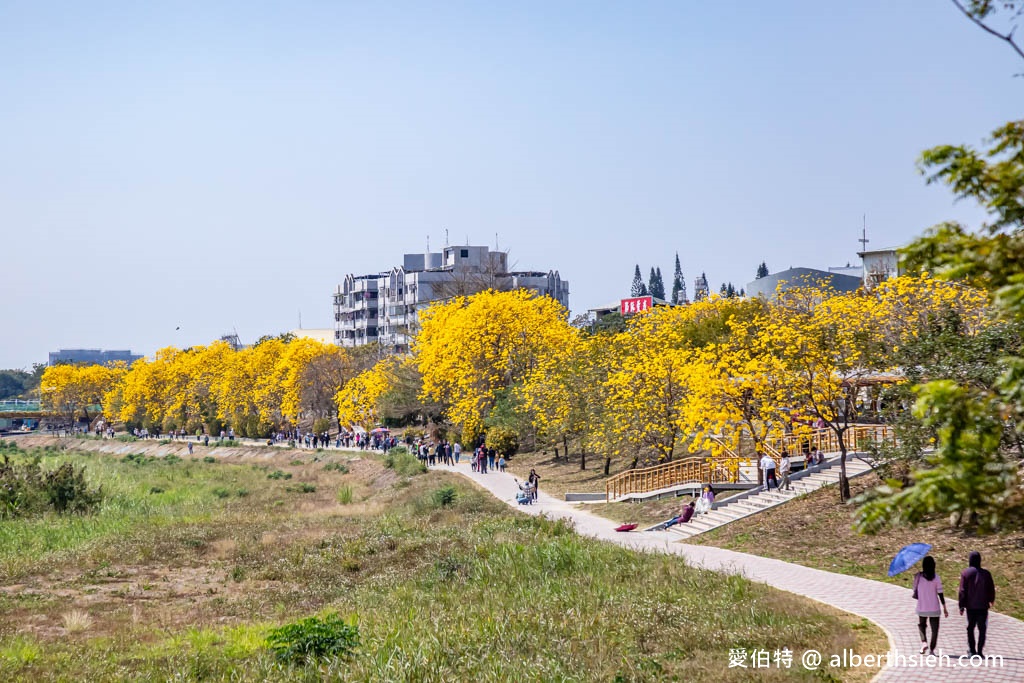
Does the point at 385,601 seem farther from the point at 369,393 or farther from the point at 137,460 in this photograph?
the point at 137,460

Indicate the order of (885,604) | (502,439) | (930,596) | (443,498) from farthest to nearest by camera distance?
(502,439) → (443,498) → (885,604) → (930,596)

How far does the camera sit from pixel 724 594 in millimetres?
17766

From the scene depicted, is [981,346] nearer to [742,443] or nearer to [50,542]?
[742,443]

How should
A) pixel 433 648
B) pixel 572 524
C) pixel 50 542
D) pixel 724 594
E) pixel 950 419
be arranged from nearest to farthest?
pixel 950 419
pixel 433 648
pixel 724 594
pixel 572 524
pixel 50 542

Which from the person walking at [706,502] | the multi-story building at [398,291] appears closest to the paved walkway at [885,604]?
the person walking at [706,502]

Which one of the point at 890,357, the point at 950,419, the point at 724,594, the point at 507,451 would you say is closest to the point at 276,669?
the point at 724,594

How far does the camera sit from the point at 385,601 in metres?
20.7

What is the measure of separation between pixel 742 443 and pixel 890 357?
642 inches

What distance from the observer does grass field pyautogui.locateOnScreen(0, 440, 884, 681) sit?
48.5ft

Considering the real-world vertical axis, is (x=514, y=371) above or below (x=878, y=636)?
above

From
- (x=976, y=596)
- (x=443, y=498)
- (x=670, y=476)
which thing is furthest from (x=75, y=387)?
(x=976, y=596)

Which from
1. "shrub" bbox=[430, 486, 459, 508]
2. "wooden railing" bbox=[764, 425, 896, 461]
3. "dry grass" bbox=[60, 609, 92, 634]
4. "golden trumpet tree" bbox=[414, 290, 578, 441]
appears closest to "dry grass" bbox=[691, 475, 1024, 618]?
"wooden railing" bbox=[764, 425, 896, 461]

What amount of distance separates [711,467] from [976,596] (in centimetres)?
2065

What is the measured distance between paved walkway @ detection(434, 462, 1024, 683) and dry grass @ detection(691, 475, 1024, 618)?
0.63m
